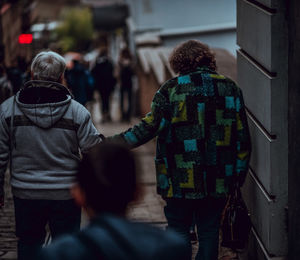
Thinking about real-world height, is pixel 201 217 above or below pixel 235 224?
above

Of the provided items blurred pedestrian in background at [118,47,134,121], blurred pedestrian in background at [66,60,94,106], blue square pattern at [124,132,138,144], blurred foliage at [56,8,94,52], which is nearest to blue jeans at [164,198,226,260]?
blue square pattern at [124,132,138,144]

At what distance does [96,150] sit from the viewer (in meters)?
2.64

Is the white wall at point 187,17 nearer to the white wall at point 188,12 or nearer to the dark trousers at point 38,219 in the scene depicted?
the white wall at point 188,12

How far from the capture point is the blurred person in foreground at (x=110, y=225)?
246 centimetres

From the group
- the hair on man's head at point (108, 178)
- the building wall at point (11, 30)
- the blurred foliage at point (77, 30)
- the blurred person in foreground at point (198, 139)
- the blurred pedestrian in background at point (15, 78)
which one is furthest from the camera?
the blurred foliage at point (77, 30)

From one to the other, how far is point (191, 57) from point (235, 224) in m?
1.11

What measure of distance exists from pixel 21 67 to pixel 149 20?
13.0 m

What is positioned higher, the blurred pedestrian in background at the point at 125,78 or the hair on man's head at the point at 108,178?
the hair on man's head at the point at 108,178

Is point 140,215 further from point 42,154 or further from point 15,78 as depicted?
point 15,78

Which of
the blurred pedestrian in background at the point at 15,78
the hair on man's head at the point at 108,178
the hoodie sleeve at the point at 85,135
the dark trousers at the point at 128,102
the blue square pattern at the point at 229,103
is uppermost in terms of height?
the hair on man's head at the point at 108,178

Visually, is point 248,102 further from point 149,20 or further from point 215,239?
point 149,20

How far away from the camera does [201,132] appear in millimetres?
4906

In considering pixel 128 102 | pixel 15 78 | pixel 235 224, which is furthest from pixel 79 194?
pixel 128 102

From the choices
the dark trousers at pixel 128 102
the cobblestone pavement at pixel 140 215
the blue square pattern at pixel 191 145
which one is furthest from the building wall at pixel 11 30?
the blue square pattern at pixel 191 145
